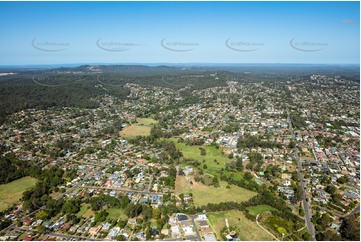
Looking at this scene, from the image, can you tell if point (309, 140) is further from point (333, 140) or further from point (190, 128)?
point (190, 128)

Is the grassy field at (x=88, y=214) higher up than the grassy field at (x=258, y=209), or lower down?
higher up

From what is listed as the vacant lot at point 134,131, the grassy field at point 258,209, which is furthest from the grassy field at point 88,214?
the vacant lot at point 134,131

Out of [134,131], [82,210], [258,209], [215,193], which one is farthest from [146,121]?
[258,209]

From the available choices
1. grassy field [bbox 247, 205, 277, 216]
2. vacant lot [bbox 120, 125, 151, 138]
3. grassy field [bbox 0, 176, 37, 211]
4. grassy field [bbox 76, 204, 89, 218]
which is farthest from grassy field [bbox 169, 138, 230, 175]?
grassy field [bbox 0, 176, 37, 211]

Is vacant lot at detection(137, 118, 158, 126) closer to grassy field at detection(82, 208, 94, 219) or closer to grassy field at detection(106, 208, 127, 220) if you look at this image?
grassy field at detection(106, 208, 127, 220)

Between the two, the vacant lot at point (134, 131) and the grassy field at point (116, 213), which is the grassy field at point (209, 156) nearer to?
the vacant lot at point (134, 131)

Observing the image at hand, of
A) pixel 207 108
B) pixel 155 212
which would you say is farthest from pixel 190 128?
pixel 155 212
